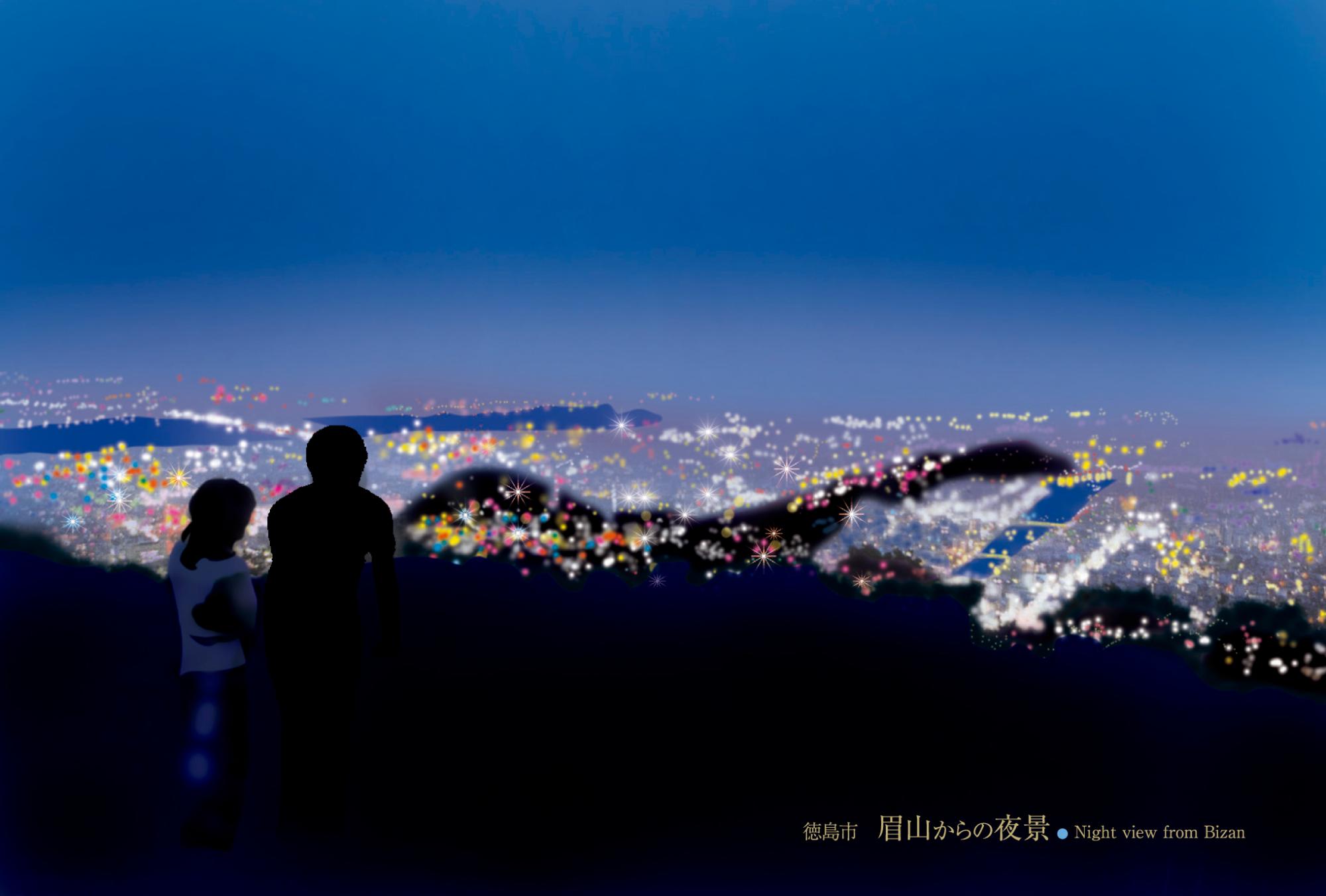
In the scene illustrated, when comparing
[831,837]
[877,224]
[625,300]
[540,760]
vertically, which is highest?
[877,224]

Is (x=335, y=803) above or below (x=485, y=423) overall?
below

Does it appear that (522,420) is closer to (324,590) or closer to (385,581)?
(385,581)

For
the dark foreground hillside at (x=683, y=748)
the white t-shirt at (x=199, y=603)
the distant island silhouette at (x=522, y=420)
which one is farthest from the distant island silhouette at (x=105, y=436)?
the white t-shirt at (x=199, y=603)

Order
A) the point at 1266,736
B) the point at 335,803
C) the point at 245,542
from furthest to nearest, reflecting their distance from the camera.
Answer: the point at 1266,736
the point at 245,542
the point at 335,803

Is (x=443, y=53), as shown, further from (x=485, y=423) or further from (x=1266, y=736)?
(x=1266, y=736)

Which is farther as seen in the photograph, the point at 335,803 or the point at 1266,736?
the point at 1266,736

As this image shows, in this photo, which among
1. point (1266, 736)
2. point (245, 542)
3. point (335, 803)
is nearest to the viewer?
point (335, 803)

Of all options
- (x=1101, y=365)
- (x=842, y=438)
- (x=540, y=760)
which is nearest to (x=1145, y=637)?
(x=1101, y=365)

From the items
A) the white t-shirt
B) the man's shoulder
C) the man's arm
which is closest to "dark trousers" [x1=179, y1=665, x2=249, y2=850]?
the white t-shirt
